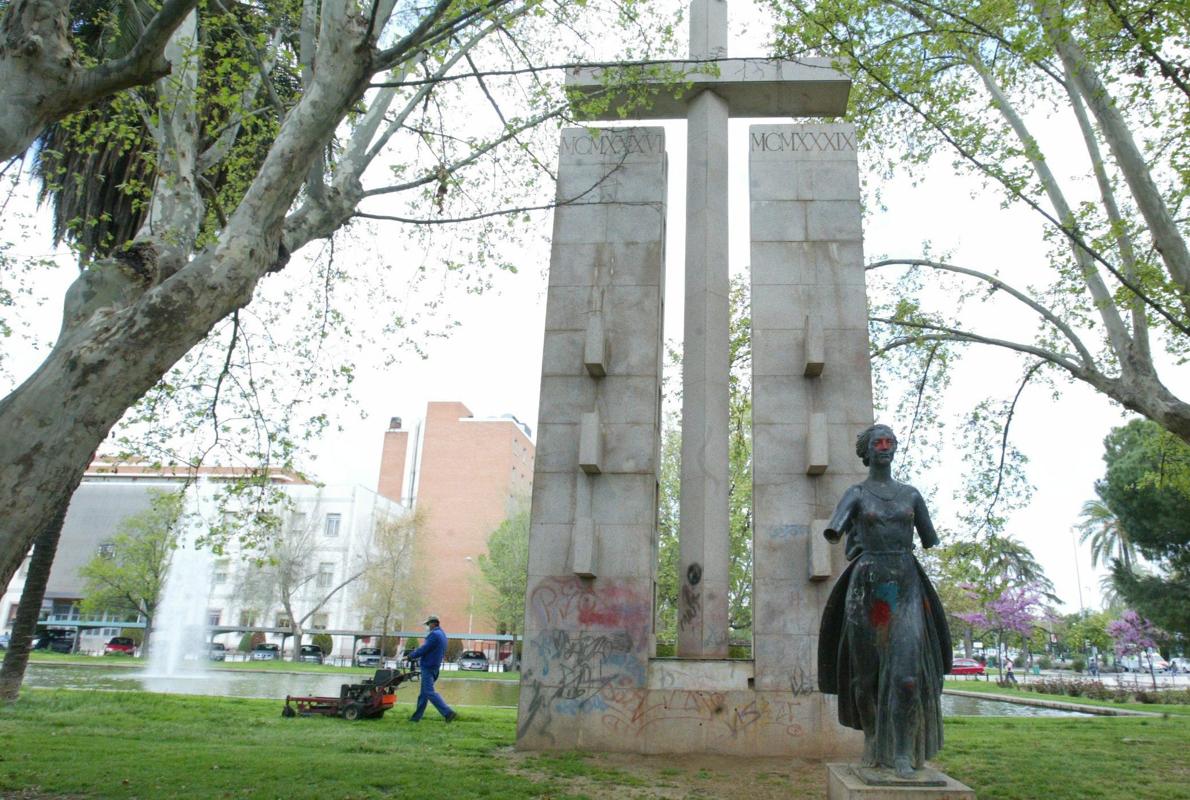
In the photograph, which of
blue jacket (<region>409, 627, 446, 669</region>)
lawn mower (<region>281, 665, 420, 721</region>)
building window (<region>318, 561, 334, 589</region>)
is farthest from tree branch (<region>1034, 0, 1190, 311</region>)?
building window (<region>318, 561, 334, 589</region>)

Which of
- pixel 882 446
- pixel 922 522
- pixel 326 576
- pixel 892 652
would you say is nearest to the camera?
pixel 892 652

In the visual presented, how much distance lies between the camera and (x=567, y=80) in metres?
13.2

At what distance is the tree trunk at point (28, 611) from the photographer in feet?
44.2

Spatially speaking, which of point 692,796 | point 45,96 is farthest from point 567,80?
point 692,796

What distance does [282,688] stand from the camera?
23109 mm

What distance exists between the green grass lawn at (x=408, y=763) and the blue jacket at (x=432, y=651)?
1010mm

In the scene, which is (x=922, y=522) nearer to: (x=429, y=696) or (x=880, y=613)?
(x=880, y=613)

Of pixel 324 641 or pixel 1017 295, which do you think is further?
pixel 324 641

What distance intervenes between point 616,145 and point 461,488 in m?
57.0

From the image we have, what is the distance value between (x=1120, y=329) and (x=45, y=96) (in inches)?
571

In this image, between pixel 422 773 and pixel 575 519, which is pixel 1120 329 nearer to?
pixel 575 519

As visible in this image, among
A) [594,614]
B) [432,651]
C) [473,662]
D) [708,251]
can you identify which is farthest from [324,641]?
[708,251]

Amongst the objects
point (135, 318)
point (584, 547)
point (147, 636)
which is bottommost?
point (147, 636)

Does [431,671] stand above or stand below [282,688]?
above
